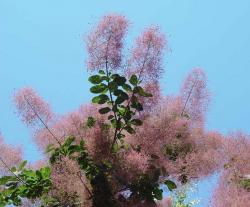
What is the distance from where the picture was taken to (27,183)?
102 inches

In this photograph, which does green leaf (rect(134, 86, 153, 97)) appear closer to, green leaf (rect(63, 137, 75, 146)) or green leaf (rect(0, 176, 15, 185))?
green leaf (rect(63, 137, 75, 146))

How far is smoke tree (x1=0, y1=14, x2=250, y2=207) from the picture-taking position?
2.48 meters

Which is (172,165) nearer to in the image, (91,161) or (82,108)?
(91,161)

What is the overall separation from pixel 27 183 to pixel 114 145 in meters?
0.49

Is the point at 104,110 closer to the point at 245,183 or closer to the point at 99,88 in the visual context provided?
the point at 99,88

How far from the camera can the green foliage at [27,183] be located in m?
2.56

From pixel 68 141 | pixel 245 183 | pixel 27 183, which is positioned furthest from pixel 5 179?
pixel 245 183

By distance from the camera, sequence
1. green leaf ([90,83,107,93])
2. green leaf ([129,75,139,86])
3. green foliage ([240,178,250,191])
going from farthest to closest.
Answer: green leaf ([90,83,107,93]), green leaf ([129,75,139,86]), green foliage ([240,178,250,191])

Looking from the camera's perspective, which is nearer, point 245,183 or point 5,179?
point 245,183

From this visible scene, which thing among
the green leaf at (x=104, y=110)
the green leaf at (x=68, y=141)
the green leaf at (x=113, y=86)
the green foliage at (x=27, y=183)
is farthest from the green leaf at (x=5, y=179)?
the green leaf at (x=113, y=86)

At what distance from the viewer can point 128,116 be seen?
2578mm

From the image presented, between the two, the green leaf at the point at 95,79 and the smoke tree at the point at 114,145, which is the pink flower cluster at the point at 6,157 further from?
the green leaf at the point at 95,79

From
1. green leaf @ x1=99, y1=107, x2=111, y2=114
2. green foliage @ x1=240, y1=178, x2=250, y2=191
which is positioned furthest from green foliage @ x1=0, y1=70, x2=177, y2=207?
green foliage @ x1=240, y1=178, x2=250, y2=191

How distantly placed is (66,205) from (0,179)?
1.20 feet
